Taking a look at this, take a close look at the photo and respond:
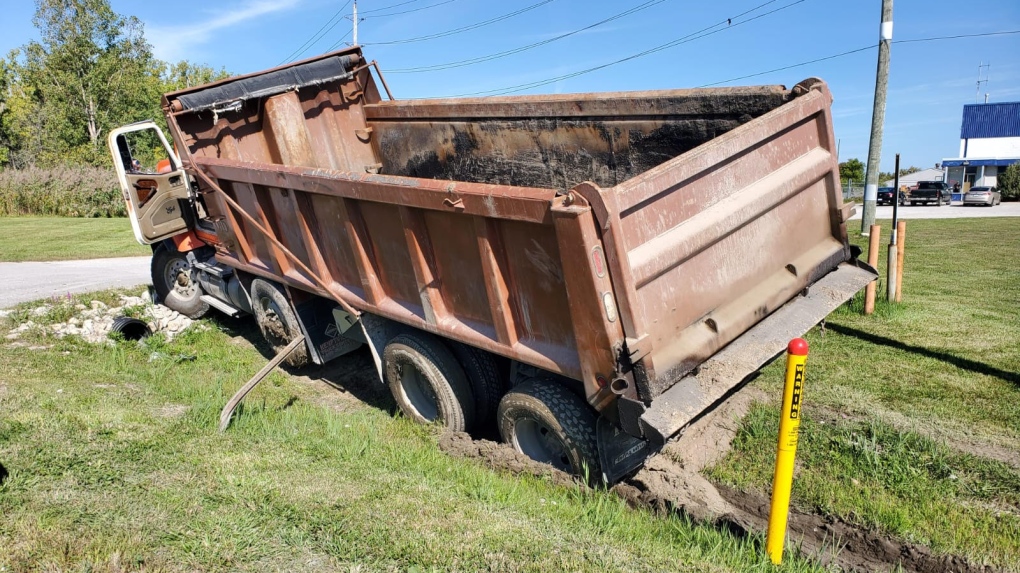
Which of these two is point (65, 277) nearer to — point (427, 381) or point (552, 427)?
point (427, 381)

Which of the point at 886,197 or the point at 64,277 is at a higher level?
the point at 64,277

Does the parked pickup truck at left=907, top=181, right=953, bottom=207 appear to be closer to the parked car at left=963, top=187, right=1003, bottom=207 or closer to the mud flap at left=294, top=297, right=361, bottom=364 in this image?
the parked car at left=963, top=187, right=1003, bottom=207

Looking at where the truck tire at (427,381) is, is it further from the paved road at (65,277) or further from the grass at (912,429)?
the paved road at (65,277)

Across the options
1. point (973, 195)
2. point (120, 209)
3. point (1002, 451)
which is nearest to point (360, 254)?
point (1002, 451)

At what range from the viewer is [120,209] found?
24.4 m

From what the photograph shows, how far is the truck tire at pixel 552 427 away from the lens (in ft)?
13.6

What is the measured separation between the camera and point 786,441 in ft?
10.2

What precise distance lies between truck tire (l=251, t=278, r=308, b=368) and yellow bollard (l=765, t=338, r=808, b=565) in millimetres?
4675

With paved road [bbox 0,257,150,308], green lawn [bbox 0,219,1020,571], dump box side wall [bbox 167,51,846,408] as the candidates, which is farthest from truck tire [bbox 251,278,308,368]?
paved road [bbox 0,257,150,308]

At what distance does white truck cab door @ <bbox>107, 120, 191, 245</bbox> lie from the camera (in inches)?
301

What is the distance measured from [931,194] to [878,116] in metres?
28.3

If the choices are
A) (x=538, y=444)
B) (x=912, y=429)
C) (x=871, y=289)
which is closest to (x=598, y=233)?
(x=538, y=444)

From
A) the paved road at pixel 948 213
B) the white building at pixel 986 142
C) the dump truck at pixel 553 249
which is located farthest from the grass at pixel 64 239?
the white building at pixel 986 142

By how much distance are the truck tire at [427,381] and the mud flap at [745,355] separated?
1713mm
